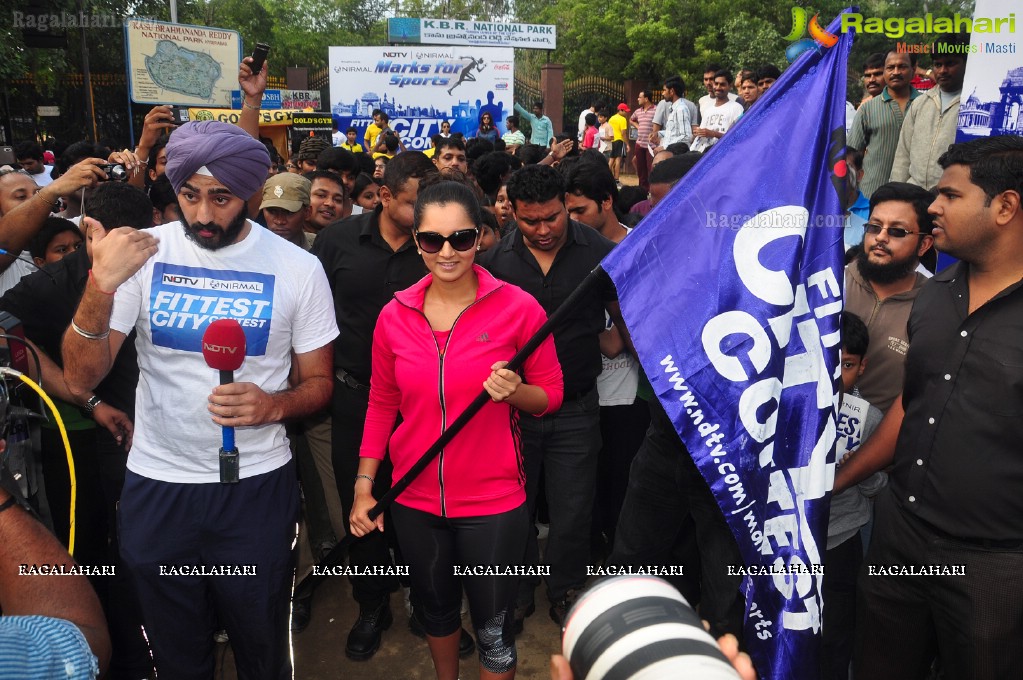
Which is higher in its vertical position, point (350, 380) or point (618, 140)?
point (618, 140)

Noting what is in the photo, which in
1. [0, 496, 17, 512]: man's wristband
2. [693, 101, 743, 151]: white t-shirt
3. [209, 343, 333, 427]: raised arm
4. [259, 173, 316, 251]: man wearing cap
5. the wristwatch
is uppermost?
[693, 101, 743, 151]: white t-shirt

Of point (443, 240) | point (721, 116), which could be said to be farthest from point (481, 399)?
point (721, 116)

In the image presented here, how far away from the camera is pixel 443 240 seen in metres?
2.98

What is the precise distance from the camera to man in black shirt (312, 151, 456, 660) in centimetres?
403

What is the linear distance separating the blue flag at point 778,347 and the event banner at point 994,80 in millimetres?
3215

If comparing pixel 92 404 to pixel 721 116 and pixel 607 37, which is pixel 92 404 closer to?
pixel 721 116

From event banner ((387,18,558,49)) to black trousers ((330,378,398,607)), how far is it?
29596mm

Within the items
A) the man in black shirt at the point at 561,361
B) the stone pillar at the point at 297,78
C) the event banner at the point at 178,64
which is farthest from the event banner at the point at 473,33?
the man in black shirt at the point at 561,361

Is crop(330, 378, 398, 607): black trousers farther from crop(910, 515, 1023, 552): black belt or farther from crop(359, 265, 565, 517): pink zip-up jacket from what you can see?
crop(910, 515, 1023, 552): black belt

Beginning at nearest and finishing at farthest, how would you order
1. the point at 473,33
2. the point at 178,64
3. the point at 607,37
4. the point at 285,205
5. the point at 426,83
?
the point at 285,205 < the point at 178,64 < the point at 426,83 < the point at 473,33 < the point at 607,37

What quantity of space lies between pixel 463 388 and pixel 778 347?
1131mm

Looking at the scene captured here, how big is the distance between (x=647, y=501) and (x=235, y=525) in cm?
182

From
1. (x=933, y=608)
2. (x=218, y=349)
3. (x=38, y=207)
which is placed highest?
(x=38, y=207)

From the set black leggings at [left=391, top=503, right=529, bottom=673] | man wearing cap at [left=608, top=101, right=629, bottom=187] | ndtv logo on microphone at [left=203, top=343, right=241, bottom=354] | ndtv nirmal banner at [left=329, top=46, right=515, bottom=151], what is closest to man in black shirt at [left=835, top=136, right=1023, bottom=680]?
black leggings at [left=391, top=503, right=529, bottom=673]
